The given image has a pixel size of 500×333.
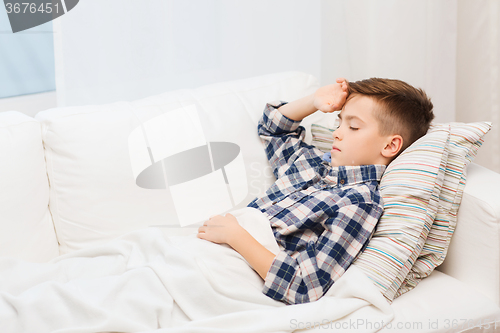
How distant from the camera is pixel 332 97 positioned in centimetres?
120

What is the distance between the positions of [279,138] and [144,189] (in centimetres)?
41

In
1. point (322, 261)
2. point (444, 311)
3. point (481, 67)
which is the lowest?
point (444, 311)

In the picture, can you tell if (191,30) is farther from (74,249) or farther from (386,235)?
(386,235)

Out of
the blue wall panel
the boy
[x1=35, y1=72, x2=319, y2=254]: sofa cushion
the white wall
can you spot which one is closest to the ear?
the boy

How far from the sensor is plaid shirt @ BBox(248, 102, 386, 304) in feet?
3.06

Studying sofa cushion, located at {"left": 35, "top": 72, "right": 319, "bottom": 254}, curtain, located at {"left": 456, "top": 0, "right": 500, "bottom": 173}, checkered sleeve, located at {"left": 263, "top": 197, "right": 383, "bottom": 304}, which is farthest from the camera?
curtain, located at {"left": 456, "top": 0, "right": 500, "bottom": 173}

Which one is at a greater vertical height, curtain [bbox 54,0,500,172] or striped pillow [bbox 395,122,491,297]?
curtain [bbox 54,0,500,172]

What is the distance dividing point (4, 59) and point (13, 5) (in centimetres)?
16

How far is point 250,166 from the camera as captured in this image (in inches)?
49.8

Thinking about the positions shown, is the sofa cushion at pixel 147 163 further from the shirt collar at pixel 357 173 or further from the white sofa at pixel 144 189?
the shirt collar at pixel 357 173

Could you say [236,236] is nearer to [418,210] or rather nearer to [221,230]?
[221,230]

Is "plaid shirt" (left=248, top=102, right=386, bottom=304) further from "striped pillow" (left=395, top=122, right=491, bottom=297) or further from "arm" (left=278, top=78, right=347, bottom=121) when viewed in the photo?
"striped pillow" (left=395, top=122, right=491, bottom=297)

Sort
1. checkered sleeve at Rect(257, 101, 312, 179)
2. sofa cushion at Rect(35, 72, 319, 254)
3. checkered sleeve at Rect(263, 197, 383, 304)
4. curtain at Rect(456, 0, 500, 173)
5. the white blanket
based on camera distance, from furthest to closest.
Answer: curtain at Rect(456, 0, 500, 173)
checkered sleeve at Rect(257, 101, 312, 179)
sofa cushion at Rect(35, 72, 319, 254)
checkered sleeve at Rect(263, 197, 383, 304)
the white blanket

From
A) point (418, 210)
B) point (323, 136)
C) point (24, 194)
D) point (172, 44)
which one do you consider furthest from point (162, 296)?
point (172, 44)
